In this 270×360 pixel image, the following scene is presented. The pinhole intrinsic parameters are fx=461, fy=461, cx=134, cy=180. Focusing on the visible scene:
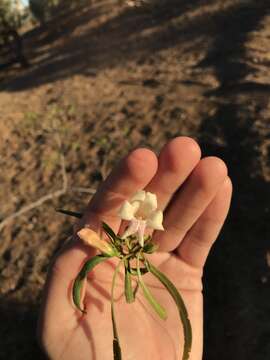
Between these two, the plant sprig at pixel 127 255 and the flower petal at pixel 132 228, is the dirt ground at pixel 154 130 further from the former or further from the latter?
the flower petal at pixel 132 228

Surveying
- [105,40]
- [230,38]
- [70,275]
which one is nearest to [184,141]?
[70,275]

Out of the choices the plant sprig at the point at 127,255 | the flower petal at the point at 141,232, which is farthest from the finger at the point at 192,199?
the flower petal at the point at 141,232

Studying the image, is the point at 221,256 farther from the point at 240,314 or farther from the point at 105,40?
the point at 105,40

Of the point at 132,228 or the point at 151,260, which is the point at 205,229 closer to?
the point at 151,260

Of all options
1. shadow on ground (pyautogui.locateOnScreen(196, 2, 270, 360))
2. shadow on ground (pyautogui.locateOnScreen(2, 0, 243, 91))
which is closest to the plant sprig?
shadow on ground (pyautogui.locateOnScreen(196, 2, 270, 360))

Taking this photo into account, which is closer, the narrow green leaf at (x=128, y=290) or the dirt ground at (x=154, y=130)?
the narrow green leaf at (x=128, y=290)

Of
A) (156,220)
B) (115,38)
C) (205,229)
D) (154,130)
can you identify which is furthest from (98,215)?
(115,38)

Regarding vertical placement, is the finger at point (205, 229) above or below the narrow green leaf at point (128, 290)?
below
